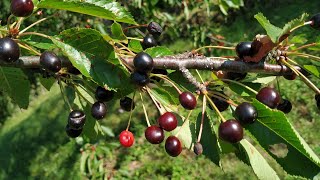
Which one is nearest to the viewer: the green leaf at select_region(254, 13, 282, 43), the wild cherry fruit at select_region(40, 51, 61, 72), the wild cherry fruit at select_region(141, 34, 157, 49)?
the green leaf at select_region(254, 13, 282, 43)

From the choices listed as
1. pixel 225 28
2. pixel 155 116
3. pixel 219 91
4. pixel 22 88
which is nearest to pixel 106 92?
pixel 219 91

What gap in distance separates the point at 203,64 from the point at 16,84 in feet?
2.49

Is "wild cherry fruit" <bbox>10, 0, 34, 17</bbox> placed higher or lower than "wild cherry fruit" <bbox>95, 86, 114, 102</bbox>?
higher

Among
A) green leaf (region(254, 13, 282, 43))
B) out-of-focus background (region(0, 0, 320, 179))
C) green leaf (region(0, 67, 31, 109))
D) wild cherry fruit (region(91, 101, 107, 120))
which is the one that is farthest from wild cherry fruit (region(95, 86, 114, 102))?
out-of-focus background (region(0, 0, 320, 179))

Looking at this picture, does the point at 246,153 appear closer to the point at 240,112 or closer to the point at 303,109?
the point at 240,112

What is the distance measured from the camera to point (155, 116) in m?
5.28

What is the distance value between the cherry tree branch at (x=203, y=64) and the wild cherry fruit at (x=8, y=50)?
12 centimetres

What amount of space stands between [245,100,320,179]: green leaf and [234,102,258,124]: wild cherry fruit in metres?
0.03

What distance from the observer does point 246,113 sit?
109cm

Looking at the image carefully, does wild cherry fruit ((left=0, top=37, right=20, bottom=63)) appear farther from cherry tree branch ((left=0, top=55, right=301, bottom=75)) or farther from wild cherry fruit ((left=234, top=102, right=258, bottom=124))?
wild cherry fruit ((left=234, top=102, right=258, bottom=124))

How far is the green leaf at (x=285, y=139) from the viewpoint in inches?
42.7

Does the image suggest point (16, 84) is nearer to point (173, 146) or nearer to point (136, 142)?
point (173, 146)

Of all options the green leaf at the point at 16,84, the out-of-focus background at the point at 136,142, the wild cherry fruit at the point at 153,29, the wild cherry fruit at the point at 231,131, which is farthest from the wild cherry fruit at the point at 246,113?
the out-of-focus background at the point at 136,142

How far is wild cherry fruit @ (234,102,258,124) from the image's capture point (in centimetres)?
109
